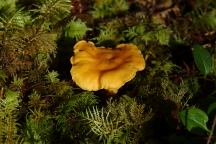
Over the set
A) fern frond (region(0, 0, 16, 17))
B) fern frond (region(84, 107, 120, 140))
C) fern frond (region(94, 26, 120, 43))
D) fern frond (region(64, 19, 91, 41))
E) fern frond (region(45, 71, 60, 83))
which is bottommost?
fern frond (region(84, 107, 120, 140))

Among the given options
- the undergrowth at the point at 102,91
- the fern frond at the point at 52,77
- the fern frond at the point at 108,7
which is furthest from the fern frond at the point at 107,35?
the fern frond at the point at 52,77

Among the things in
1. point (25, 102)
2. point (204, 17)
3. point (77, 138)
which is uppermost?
point (204, 17)

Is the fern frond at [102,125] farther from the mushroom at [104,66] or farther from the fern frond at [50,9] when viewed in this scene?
the fern frond at [50,9]

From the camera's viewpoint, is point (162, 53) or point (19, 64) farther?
point (162, 53)

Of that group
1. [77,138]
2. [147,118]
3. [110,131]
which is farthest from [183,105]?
[77,138]

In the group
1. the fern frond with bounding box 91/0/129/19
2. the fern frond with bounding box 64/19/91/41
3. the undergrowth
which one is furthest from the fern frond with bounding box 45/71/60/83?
the fern frond with bounding box 91/0/129/19

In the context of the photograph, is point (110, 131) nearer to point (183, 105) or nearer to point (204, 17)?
point (183, 105)

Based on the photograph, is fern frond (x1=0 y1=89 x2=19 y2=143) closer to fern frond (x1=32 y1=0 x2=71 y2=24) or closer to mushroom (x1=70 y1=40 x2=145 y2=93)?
mushroom (x1=70 y1=40 x2=145 y2=93)

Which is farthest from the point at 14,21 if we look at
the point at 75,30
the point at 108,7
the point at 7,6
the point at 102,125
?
the point at 102,125
